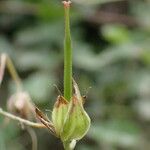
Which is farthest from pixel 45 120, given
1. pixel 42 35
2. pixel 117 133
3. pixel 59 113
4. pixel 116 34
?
pixel 42 35

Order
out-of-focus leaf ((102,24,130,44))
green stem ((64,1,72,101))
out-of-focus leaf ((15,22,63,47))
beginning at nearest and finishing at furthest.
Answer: green stem ((64,1,72,101)), out-of-focus leaf ((102,24,130,44)), out-of-focus leaf ((15,22,63,47))

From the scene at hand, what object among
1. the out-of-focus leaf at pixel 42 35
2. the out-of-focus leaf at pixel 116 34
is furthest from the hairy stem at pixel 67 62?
the out-of-focus leaf at pixel 42 35

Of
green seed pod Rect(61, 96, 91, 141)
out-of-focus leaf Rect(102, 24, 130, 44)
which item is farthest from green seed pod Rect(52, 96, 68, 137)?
out-of-focus leaf Rect(102, 24, 130, 44)

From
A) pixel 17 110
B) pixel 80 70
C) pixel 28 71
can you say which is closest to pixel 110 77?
pixel 80 70

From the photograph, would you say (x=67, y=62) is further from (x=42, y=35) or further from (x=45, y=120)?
(x=42, y=35)

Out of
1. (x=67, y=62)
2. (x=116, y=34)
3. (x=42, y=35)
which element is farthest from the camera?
(x=42, y=35)

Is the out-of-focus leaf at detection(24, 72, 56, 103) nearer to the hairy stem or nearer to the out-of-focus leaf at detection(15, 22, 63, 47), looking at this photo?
the out-of-focus leaf at detection(15, 22, 63, 47)

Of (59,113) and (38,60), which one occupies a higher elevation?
(59,113)
